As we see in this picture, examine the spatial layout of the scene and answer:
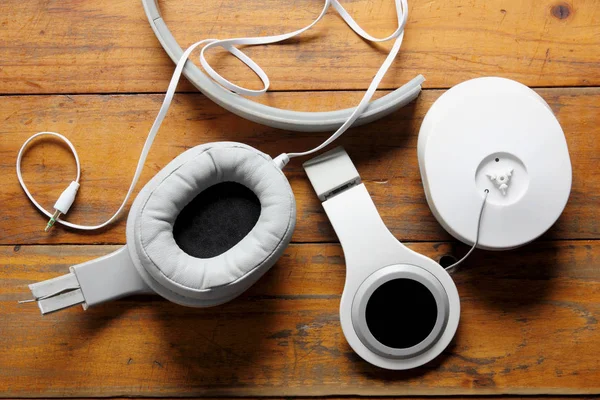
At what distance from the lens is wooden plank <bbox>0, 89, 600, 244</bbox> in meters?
0.89

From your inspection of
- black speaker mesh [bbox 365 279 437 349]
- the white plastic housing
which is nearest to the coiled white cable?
the white plastic housing

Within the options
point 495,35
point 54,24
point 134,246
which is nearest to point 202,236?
point 134,246

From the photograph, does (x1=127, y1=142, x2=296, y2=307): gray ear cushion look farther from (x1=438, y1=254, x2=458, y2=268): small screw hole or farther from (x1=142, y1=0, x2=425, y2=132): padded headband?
(x1=438, y1=254, x2=458, y2=268): small screw hole

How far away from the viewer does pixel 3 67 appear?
911 mm

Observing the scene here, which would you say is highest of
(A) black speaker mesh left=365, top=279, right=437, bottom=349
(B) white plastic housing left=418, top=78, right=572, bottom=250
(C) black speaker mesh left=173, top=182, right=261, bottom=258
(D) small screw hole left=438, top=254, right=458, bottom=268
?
(B) white plastic housing left=418, top=78, right=572, bottom=250

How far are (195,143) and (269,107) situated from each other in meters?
0.13

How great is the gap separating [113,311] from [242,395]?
0.75ft

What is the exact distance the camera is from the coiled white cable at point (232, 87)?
2.80 feet

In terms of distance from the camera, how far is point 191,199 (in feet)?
2.67

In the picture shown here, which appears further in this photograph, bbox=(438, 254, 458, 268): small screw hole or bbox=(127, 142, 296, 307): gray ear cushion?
bbox=(438, 254, 458, 268): small screw hole

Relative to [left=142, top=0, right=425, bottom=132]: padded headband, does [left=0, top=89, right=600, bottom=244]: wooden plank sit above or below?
below

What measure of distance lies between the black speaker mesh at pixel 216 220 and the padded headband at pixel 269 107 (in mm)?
111

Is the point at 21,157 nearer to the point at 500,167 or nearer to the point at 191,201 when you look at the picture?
the point at 191,201

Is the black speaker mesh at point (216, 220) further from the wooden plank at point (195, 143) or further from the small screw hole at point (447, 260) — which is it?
the small screw hole at point (447, 260)
